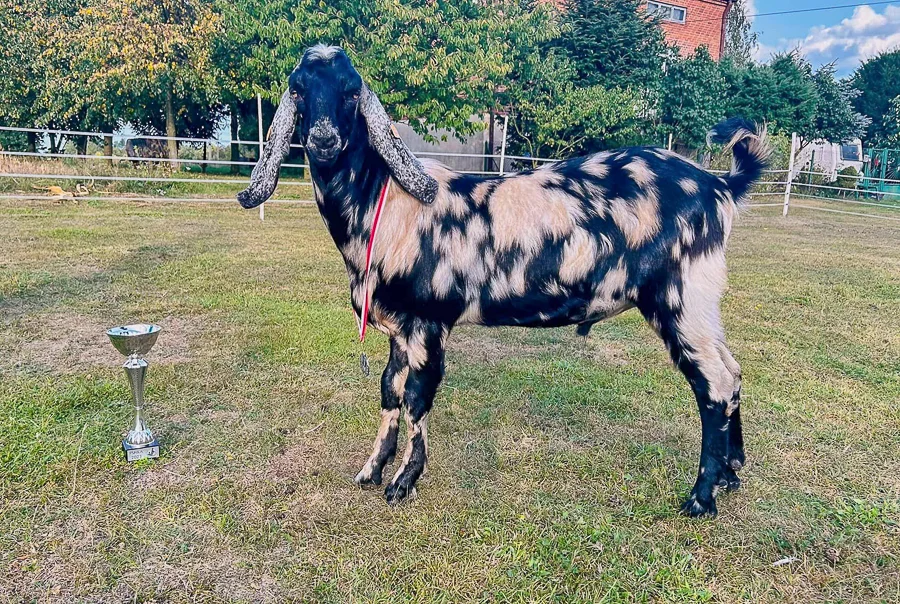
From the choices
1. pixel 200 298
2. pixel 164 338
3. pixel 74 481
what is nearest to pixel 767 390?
pixel 74 481

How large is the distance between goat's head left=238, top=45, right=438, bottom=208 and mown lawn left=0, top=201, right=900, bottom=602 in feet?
4.58

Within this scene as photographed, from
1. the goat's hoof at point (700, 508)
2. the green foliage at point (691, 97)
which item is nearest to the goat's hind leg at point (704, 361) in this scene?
the goat's hoof at point (700, 508)

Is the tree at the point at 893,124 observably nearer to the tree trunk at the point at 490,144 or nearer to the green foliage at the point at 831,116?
the green foliage at the point at 831,116

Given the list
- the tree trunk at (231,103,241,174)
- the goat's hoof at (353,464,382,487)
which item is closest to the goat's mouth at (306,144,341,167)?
the goat's hoof at (353,464,382,487)

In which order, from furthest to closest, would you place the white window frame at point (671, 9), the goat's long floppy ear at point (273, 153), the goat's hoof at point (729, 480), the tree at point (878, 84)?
the tree at point (878, 84)
the white window frame at point (671, 9)
the goat's hoof at point (729, 480)
the goat's long floppy ear at point (273, 153)

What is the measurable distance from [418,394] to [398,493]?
461 millimetres

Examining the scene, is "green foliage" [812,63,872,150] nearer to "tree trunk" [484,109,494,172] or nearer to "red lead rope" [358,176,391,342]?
"tree trunk" [484,109,494,172]

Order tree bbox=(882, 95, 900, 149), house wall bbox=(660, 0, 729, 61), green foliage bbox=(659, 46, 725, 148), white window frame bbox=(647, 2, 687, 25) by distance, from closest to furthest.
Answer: green foliage bbox=(659, 46, 725, 148), tree bbox=(882, 95, 900, 149), white window frame bbox=(647, 2, 687, 25), house wall bbox=(660, 0, 729, 61)

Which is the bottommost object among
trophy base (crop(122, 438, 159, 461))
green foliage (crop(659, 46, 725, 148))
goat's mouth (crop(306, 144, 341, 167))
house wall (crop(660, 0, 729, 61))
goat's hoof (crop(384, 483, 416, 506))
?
goat's hoof (crop(384, 483, 416, 506))

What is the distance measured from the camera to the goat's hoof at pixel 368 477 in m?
2.96

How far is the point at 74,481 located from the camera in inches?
112

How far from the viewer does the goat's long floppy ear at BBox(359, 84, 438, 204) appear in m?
2.66

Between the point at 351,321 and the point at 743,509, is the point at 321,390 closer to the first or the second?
the point at 351,321

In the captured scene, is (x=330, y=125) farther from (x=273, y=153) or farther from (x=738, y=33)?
(x=738, y=33)
